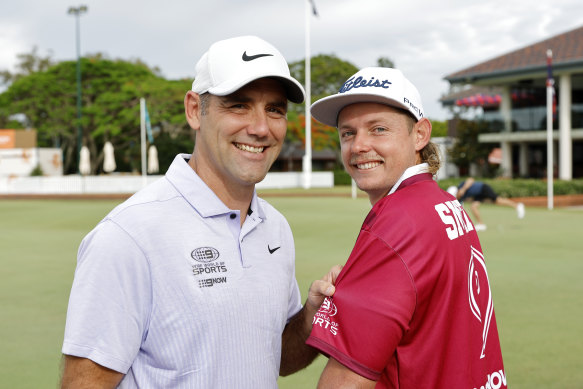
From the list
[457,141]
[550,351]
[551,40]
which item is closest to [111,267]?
[550,351]

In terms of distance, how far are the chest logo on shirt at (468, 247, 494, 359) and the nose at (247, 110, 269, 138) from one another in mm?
898

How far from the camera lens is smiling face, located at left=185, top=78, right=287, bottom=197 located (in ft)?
7.88

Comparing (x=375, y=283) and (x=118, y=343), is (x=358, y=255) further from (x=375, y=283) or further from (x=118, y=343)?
(x=118, y=343)

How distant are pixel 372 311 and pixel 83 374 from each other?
0.95 meters

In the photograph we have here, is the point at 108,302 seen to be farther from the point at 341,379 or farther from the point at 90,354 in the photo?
the point at 341,379

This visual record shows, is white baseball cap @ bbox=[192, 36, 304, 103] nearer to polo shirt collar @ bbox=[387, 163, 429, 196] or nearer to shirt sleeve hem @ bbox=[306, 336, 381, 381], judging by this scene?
polo shirt collar @ bbox=[387, 163, 429, 196]

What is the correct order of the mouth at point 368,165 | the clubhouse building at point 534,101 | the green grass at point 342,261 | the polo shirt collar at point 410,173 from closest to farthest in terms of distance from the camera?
the polo shirt collar at point 410,173 < the mouth at point 368,165 < the green grass at point 342,261 < the clubhouse building at point 534,101

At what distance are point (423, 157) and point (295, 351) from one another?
1.00m

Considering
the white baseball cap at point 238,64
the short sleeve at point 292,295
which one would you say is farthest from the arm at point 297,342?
the white baseball cap at point 238,64

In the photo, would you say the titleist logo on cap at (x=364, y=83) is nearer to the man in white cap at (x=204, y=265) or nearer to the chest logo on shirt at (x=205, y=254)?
the man in white cap at (x=204, y=265)

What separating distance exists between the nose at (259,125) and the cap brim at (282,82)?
14cm

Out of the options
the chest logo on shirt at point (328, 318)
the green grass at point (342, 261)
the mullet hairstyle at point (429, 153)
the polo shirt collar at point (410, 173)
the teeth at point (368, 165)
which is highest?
the mullet hairstyle at point (429, 153)

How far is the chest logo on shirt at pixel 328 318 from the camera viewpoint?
6.60 ft

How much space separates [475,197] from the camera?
17.0 metres
